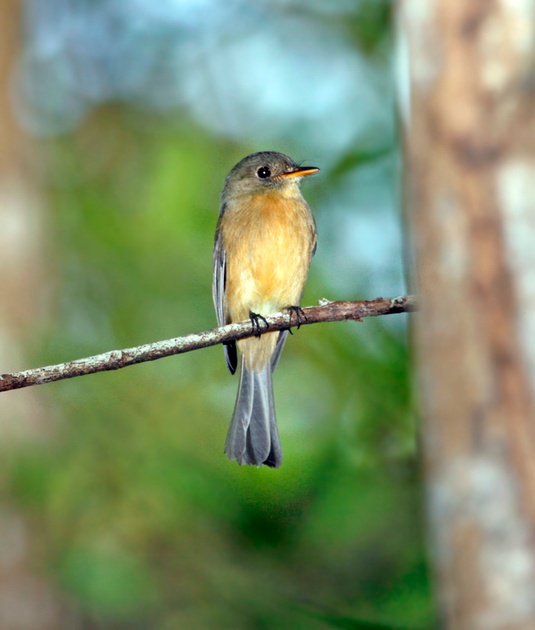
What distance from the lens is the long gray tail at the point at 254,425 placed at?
15.8 feet

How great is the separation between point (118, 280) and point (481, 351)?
5.80 metres

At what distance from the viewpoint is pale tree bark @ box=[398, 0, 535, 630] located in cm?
143

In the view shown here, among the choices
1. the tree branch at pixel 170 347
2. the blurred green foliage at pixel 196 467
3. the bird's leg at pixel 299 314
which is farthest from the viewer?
the blurred green foliage at pixel 196 467

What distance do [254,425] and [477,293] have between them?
362 centimetres

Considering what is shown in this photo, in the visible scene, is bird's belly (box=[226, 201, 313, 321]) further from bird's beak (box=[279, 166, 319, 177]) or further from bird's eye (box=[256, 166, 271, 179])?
bird's eye (box=[256, 166, 271, 179])

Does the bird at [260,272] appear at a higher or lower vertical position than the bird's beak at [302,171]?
lower

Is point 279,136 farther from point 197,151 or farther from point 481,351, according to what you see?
point 481,351

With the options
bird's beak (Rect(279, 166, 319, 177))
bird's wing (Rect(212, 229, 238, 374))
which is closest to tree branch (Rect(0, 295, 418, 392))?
bird's wing (Rect(212, 229, 238, 374))

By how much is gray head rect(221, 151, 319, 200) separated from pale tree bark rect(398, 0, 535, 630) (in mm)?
3779

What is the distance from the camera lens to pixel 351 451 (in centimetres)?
493

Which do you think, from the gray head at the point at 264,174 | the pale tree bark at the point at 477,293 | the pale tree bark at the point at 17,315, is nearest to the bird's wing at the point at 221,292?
the gray head at the point at 264,174

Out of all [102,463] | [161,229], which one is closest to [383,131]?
[161,229]

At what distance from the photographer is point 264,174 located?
5617mm

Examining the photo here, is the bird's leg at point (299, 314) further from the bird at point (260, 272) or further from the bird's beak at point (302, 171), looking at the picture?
the bird's beak at point (302, 171)
